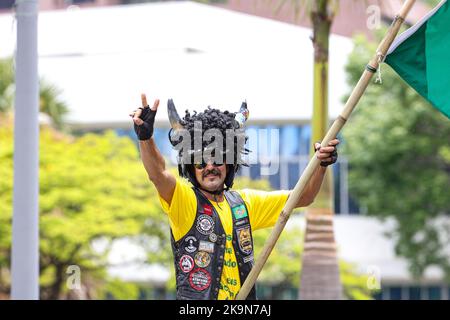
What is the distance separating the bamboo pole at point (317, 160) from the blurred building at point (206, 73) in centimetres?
2648

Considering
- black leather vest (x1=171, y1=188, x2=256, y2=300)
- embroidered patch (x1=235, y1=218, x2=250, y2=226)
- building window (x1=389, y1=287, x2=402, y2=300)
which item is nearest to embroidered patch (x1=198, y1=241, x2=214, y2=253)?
black leather vest (x1=171, y1=188, x2=256, y2=300)

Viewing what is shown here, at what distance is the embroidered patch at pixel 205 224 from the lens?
6578 mm

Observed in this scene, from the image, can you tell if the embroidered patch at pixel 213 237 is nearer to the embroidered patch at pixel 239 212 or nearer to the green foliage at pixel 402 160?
the embroidered patch at pixel 239 212

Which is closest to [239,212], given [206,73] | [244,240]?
[244,240]

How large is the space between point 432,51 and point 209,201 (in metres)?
1.52

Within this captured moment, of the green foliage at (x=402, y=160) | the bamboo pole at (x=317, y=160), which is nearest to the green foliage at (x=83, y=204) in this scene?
the green foliage at (x=402, y=160)

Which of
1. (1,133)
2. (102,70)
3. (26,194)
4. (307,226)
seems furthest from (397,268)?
(26,194)

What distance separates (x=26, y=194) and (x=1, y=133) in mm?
17881

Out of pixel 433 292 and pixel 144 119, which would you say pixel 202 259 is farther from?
pixel 433 292

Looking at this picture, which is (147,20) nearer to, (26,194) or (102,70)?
(102,70)

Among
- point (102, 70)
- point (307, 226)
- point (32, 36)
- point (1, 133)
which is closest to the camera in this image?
point (32, 36)

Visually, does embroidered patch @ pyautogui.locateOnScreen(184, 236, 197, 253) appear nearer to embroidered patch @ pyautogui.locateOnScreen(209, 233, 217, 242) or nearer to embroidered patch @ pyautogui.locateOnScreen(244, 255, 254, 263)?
embroidered patch @ pyautogui.locateOnScreen(209, 233, 217, 242)

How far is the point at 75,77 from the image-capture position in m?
40.2

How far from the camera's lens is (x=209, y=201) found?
6711mm
